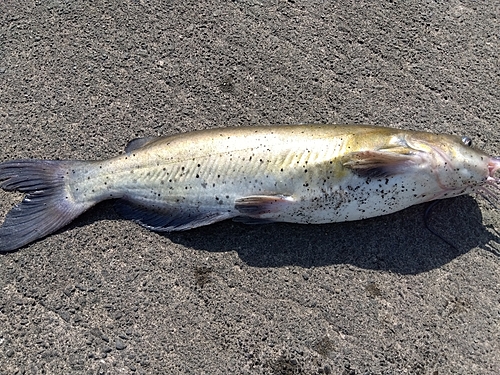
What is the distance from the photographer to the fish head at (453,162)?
2988 mm

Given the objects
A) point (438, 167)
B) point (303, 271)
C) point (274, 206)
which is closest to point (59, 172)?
point (274, 206)

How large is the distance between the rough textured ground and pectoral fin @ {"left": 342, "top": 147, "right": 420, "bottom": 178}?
0.52 metres

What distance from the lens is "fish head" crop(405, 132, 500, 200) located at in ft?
9.80

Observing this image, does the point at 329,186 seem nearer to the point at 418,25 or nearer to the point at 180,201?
the point at 180,201

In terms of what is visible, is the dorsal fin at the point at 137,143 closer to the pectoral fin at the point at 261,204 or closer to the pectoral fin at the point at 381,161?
the pectoral fin at the point at 261,204

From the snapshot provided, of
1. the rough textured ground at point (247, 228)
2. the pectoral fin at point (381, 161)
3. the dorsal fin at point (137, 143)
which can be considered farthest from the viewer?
the dorsal fin at point (137, 143)

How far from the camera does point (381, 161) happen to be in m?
2.90

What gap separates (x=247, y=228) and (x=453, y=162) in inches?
60.5

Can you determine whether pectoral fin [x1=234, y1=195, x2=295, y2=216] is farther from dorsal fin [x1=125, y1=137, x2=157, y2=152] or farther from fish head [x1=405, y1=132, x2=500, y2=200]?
fish head [x1=405, y1=132, x2=500, y2=200]

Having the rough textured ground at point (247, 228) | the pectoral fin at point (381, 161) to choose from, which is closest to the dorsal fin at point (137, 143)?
the rough textured ground at point (247, 228)

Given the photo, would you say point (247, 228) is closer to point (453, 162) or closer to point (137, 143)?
point (137, 143)

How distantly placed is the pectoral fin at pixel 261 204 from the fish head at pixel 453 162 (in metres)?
0.97

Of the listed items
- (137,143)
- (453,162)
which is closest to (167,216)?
(137,143)

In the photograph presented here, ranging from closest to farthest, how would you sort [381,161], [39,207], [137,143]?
[381,161]
[39,207]
[137,143]
